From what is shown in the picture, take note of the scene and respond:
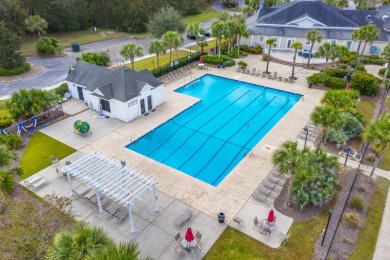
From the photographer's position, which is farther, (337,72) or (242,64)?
(242,64)

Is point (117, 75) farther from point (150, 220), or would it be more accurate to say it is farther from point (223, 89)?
point (150, 220)

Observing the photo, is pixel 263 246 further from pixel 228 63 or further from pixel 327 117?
pixel 228 63

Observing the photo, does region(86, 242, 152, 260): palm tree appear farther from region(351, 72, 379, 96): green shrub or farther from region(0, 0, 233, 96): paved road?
region(0, 0, 233, 96): paved road

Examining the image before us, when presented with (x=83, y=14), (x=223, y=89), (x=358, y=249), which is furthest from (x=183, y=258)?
(x=83, y=14)

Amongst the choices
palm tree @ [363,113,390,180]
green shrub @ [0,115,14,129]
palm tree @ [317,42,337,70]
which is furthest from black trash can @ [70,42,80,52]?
palm tree @ [363,113,390,180]

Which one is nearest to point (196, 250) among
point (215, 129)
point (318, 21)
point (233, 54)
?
point (215, 129)

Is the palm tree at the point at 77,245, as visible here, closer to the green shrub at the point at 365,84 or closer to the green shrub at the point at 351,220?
the green shrub at the point at 351,220
